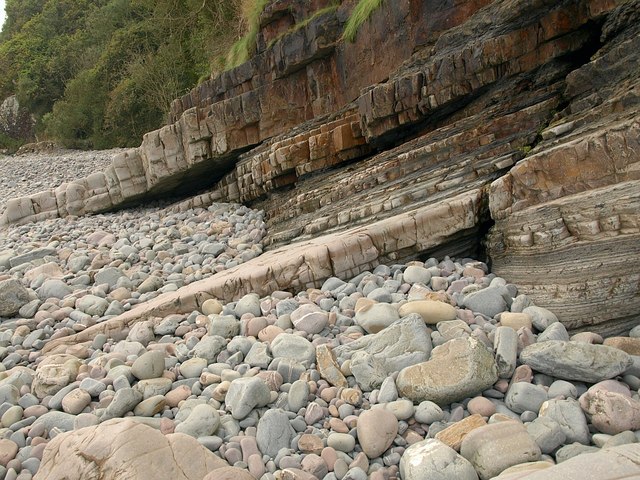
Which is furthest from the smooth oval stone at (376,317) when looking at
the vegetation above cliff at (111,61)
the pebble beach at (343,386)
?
the vegetation above cliff at (111,61)

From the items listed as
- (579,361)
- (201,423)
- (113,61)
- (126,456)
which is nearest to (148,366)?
(201,423)

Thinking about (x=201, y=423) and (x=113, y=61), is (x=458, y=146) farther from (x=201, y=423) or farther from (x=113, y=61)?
(x=113, y=61)

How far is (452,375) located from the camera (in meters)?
2.34

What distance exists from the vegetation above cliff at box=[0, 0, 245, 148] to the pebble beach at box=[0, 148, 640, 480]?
9.18m

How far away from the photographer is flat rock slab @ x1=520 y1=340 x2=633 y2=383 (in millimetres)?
2254

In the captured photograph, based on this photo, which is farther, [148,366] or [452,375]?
[148,366]

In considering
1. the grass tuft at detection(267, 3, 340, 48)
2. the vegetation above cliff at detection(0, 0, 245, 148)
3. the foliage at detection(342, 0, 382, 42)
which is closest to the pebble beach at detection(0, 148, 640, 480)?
the foliage at detection(342, 0, 382, 42)

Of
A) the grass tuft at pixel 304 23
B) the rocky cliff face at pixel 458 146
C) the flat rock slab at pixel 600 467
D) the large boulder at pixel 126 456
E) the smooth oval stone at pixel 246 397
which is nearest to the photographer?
the flat rock slab at pixel 600 467

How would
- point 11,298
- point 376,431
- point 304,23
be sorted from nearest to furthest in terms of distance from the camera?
point 376,431, point 11,298, point 304,23

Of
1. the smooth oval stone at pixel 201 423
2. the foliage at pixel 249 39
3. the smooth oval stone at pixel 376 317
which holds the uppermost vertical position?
the foliage at pixel 249 39

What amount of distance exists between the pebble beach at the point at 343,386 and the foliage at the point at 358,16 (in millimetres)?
3579

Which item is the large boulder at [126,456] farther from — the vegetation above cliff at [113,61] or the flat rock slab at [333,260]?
the vegetation above cliff at [113,61]

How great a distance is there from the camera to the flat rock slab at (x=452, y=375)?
7.57ft

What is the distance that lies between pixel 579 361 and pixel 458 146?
2.51 m
